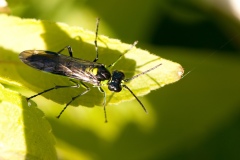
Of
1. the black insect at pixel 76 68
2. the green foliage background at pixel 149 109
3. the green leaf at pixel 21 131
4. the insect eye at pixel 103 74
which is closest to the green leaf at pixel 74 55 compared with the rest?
the black insect at pixel 76 68

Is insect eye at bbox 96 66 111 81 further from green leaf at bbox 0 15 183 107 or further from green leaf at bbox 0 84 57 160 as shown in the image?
green leaf at bbox 0 84 57 160

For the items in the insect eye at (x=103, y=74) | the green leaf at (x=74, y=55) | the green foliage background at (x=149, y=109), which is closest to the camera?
the green leaf at (x=74, y=55)

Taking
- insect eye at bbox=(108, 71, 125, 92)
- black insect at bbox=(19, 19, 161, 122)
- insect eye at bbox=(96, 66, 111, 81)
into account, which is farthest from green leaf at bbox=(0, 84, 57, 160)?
insect eye at bbox=(96, 66, 111, 81)

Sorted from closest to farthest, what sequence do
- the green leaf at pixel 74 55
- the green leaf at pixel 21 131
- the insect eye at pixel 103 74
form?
the green leaf at pixel 21 131 < the green leaf at pixel 74 55 < the insect eye at pixel 103 74

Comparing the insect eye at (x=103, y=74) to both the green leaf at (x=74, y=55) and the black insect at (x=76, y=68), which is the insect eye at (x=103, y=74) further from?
the green leaf at (x=74, y=55)

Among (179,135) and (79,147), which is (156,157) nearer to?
(179,135)

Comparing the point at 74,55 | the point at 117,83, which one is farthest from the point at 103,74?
the point at 74,55
